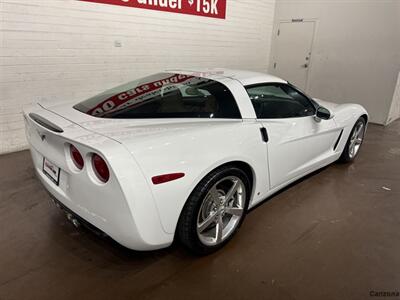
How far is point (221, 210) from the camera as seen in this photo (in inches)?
85.7

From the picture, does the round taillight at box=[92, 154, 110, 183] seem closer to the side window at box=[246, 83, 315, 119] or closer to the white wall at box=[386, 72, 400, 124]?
the side window at box=[246, 83, 315, 119]

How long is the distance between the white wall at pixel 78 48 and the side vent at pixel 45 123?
971mm

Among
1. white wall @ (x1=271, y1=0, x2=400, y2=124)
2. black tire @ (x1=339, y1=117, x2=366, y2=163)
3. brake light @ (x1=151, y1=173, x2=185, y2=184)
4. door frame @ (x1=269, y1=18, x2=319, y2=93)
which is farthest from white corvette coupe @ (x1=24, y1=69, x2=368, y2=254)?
door frame @ (x1=269, y1=18, x2=319, y2=93)

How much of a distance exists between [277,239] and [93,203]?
1.45 meters

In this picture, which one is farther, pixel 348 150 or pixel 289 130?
pixel 348 150

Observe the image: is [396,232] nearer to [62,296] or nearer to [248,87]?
[248,87]

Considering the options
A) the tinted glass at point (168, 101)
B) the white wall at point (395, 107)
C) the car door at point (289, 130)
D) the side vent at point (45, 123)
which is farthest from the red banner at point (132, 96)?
the white wall at point (395, 107)

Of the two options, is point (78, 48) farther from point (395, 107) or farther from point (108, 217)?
point (395, 107)

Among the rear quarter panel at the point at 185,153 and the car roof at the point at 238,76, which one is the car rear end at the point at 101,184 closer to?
the rear quarter panel at the point at 185,153

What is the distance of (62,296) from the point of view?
5.91 feet

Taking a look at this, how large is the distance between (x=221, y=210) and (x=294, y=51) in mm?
6645

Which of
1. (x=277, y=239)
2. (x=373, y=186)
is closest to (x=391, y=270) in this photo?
(x=277, y=239)

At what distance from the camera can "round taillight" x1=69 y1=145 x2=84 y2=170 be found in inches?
68.2

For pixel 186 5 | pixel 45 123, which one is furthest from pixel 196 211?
pixel 186 5
